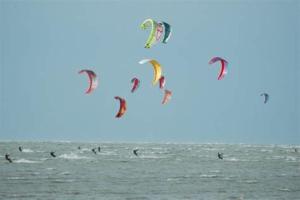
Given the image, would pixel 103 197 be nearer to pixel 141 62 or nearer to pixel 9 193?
pixel 9 193

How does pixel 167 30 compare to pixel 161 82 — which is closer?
pixel 167 30

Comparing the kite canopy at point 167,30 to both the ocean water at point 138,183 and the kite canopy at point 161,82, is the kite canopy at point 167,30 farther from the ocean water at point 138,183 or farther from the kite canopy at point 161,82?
the ocean water at point 138,183

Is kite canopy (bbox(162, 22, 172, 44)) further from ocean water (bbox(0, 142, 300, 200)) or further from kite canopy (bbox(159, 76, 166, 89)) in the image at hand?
ocean water (bbox(0, 142, 300, 200))

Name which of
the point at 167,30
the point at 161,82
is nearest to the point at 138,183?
the point at 161,82

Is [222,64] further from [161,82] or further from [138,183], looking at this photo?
[138,183]

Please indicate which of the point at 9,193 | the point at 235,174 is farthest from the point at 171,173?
the point at 9,193

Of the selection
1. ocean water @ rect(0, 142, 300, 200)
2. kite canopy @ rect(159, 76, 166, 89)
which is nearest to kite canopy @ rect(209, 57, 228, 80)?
kite canopy @ rect(159, 76, 166, 89)

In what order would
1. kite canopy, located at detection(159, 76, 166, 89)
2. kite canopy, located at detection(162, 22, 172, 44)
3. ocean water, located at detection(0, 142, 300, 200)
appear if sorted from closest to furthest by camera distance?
ocean water, located at detection(0, 142, 300, 200) < kite canopy, located at detection(162, 22, 172, 44) < kite canopy, located at detection(159, 76, 166, 89)

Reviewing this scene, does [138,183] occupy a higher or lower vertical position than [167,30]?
lower

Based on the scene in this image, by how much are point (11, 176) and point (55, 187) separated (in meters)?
9.23

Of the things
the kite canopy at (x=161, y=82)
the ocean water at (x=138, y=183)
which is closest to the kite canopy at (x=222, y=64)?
the kite canopy at (x=161, y=82)

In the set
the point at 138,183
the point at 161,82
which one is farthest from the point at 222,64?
the point at 138,183

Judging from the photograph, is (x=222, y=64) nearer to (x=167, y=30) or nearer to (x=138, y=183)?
(x=167, y=30)

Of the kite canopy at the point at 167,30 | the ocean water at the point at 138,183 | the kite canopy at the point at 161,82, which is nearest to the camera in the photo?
the ocean water at the point at 138,183
